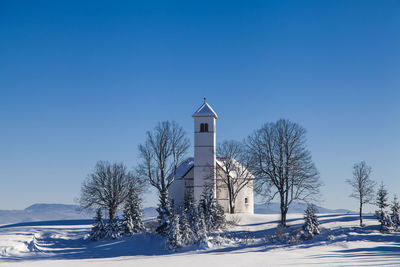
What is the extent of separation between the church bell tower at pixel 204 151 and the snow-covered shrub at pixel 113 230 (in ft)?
29.7

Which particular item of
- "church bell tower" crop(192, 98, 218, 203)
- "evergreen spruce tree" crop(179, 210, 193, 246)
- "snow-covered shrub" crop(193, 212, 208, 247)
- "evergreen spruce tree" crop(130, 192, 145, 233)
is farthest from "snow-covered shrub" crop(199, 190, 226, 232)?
"evergreen spruce tree" crop(130, 192, 145, 233)

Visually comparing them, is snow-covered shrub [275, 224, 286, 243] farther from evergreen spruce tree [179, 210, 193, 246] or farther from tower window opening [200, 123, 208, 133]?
tower window opening [200, 123, 208, 133]

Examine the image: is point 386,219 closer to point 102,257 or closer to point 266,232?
point 266,232

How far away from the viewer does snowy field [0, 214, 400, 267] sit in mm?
25562

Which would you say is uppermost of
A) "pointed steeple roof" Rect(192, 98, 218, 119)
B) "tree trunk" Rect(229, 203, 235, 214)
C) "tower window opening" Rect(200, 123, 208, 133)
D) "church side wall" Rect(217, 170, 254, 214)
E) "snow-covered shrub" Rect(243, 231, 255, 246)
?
"pointed steeple roof" Rect(192, 98, 218, 119)

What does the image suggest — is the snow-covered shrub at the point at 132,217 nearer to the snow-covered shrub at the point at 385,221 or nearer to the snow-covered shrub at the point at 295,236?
the snow-covered shrub at the point at 295,236

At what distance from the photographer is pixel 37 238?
4128 cm

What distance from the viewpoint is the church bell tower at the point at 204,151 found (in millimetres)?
46656

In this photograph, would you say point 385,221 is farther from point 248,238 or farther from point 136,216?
point 136,216

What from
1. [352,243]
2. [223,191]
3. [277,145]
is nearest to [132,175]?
[223,191]

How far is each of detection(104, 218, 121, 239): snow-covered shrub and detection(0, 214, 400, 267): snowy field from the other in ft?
4.78

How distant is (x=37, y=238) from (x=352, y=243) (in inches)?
1118

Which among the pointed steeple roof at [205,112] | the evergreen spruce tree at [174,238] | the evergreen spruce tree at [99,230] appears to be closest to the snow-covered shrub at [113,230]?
the evergreen spruce tree at [99,230]

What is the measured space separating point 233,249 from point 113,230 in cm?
1409
